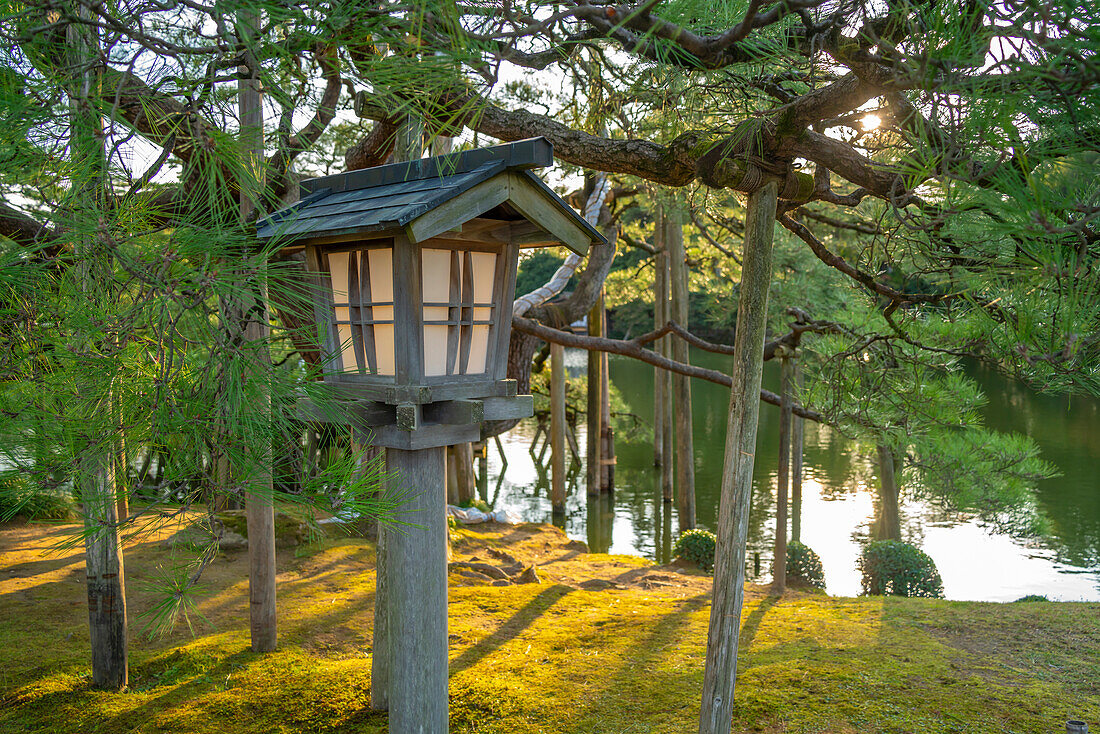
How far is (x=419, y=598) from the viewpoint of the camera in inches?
99.3

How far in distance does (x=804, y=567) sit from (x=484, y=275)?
510 centimetres

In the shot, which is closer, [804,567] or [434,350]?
[434,350]

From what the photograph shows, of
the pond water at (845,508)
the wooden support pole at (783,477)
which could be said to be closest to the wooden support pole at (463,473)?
the pond water at (845,508)

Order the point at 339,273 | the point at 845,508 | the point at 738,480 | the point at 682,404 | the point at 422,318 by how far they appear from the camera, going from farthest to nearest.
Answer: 1. the point at 845,508
2. the point at 682,404
3. the point at 738,480
4. the point at 339,273
5. the point at 422,318

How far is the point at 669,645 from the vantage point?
164 inches

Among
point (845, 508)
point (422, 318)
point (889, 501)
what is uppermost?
point (422, 318)

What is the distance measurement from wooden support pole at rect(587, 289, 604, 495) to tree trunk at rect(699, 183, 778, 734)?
674 centimetres

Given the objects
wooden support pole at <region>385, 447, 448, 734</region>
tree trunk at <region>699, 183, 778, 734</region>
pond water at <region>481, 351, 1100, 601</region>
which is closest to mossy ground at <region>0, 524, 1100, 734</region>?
tree trunk at <region>699, 183, 778, 734</region>

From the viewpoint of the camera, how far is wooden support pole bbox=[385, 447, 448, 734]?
2.49 metres

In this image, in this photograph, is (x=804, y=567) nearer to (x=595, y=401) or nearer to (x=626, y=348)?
(x=626, y=348)

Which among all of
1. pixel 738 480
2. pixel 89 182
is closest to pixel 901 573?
pixel 738 480

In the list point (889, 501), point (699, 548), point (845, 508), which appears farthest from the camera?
point (845, 508)

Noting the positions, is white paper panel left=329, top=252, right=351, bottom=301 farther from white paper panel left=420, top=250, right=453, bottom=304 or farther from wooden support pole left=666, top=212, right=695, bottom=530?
wooden support pole left=666, top=212, right=695, bottom=530

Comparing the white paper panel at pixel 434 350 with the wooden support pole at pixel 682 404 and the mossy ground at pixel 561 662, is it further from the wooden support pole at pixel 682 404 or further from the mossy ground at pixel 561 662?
the wooden support pole at pixel 682 404
